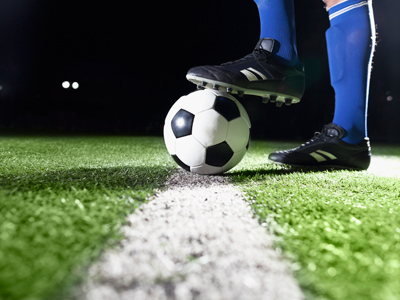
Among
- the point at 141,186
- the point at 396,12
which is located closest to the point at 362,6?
the point at 141,186

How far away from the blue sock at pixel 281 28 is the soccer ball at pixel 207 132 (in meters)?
0.48

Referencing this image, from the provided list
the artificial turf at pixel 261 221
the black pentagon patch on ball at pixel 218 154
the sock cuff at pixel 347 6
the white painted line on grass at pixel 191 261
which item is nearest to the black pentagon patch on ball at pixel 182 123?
the black pentagon patch on ball at pixel 218 154

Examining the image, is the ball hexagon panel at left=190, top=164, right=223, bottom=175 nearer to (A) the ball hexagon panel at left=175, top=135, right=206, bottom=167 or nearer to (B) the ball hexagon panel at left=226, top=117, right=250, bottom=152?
(A) the ball hexagon panel at left=175, top=135, right=206, bottom=167

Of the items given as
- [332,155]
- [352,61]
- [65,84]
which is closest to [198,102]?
[332,155]

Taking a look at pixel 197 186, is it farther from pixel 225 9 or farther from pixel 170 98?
pixel 170 98

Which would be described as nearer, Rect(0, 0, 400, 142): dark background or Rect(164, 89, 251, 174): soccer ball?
Rect(164, 89, 251, 174): soccer ball

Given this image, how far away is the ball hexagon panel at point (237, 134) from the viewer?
4.30 feet

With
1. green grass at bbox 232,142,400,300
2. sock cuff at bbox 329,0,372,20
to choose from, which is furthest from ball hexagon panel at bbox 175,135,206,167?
sock cuff at bbox 329,0,372,20

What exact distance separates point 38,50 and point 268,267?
14.7 meters

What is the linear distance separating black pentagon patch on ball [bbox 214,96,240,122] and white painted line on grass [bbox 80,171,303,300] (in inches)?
24.6

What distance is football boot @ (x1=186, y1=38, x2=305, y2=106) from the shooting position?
53.7 inches

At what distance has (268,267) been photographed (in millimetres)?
477

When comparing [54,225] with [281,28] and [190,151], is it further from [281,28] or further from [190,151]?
[281,28]

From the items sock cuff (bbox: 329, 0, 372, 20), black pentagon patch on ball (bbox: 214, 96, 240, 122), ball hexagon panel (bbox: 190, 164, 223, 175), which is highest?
sock cuff (bbox: 329, 0, 372, 20)
